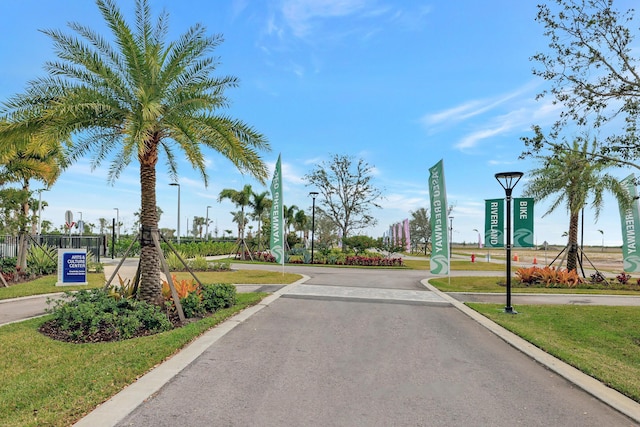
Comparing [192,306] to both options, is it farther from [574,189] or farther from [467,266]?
[467,266]

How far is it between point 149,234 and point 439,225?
12370 mm

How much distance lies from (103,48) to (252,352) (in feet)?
25.9

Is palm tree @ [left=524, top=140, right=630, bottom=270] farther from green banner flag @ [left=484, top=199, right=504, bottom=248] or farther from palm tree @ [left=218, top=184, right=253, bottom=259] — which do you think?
palm tree @ [left=218, top=184, right=253, bottom=259]

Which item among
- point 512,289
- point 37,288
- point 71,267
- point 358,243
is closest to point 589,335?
point 512,289

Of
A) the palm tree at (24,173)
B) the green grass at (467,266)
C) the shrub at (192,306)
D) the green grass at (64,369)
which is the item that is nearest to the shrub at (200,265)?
the palm tree at (24,173)

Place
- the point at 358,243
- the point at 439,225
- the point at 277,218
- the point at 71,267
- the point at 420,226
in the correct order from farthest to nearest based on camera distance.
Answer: the point at 420,226 → the point at 358,243 → the point at 277,218 → the point at 439,225 → the point at 71,267

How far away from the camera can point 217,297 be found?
10242 mm

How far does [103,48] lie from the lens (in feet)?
30.7

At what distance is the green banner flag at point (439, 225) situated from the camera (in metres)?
17.2

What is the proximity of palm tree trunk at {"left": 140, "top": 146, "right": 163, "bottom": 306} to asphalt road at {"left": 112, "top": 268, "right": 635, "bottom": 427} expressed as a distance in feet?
7.39

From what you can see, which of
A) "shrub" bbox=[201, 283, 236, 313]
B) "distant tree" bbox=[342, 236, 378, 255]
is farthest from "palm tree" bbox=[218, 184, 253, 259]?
"shrub" bbox=[201, 283, 236, 313]

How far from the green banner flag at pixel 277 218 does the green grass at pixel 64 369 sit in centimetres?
1052

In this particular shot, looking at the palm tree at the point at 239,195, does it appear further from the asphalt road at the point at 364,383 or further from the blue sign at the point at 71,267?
the asphalt road at the point at 364,383

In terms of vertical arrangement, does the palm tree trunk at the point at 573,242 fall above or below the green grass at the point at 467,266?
above
